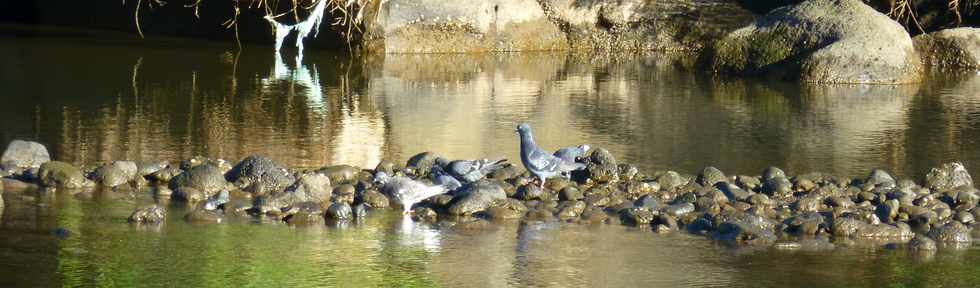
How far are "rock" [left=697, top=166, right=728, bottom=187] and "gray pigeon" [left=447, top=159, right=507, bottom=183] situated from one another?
1.49m

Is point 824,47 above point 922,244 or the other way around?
above

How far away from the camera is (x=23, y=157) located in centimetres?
1069

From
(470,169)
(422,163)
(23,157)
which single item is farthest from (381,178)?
(23,157)

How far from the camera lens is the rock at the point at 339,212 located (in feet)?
30.7

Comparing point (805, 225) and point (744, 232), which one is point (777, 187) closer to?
point (805, 225)

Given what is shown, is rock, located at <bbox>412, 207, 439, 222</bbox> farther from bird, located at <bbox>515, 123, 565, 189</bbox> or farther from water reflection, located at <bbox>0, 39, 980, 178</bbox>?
water reflection, located at <bbox>0, 39, 980, 178</bbox>

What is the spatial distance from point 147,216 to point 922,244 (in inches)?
188

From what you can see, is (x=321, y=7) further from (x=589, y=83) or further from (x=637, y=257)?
(x=637, y=257)

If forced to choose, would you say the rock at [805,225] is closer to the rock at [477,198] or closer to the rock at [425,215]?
the rock at [477,198]

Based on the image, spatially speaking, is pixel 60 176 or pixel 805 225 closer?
pixel 805 225

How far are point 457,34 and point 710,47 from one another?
170 inches

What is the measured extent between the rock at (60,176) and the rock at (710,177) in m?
4.48

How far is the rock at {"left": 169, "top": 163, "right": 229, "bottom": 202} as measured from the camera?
32.6 feet

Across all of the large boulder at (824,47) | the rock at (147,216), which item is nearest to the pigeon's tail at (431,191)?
the rock at (147,216)
